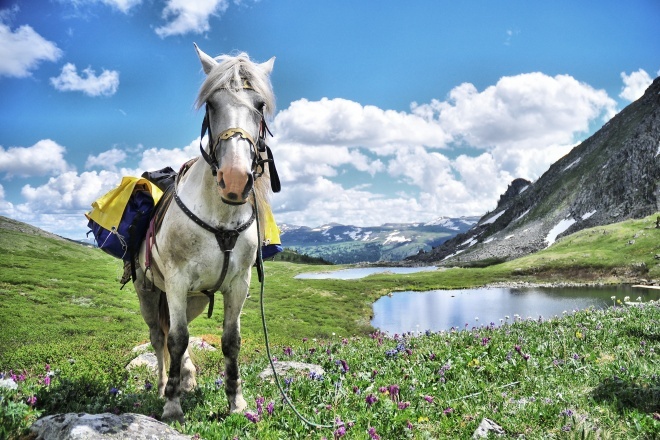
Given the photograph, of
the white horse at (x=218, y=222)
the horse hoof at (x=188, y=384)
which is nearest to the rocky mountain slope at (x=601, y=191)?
the horse hoof at (x=188, y=384)

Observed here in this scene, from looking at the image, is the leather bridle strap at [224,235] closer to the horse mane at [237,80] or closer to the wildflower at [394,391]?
the horse mane at [237,80]

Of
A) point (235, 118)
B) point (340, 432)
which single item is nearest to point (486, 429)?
point (340, 432)

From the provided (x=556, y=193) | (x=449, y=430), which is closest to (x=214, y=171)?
(x=449, y=430)

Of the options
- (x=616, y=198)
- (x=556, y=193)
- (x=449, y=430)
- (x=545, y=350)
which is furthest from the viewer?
(x=556, y=193)

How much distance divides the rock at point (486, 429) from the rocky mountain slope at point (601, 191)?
161 m

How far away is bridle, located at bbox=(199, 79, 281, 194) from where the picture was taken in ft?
16.5

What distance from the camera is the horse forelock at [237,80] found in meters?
5.50

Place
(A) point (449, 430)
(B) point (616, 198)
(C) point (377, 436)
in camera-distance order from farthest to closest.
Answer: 1. (B) point (616, 198)
2. (A) point (449, 430)
3. (C) point (377, 436)

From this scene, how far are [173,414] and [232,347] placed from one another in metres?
1.19

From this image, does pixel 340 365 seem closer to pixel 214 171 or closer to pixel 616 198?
pixel 214 171

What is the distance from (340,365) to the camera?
29.3 ft

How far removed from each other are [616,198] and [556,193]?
3475 centimetres

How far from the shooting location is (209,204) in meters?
5.71

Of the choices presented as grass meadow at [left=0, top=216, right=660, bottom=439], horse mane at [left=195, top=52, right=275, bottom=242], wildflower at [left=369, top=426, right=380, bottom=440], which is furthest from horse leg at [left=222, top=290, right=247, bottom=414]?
wildflower at [left=369, top=426, right=380, bottom=440]
